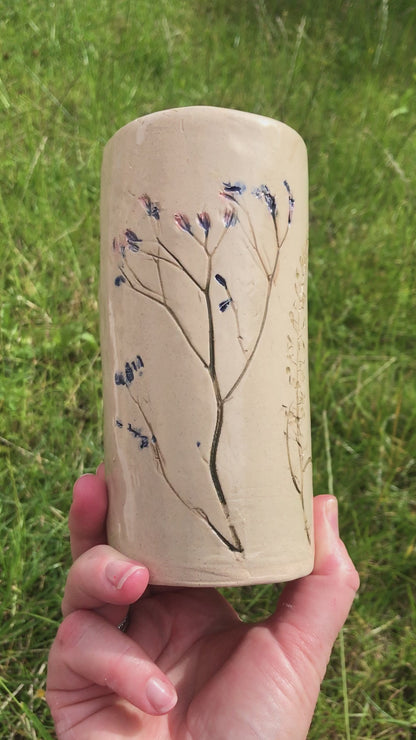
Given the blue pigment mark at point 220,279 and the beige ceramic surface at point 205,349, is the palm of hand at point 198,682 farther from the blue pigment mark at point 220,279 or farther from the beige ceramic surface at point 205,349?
the blue pigment mark at point 220,279

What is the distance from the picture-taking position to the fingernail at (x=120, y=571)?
37.1 inches

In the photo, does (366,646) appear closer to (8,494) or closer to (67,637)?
(67,637)

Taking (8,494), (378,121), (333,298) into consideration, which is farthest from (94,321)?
(378,121)

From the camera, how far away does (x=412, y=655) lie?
1.53m

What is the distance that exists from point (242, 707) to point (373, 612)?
0.68 metres

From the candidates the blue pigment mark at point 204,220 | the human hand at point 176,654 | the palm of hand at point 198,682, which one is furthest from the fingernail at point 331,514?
the blue pigment mark at point 204,220

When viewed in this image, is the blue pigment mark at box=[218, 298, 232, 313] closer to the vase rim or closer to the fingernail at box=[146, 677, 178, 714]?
the vase rim

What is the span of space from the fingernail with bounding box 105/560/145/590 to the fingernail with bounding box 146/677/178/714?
0.15m

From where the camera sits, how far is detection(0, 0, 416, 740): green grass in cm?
150

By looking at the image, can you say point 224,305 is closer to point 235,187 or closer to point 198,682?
point 235,187

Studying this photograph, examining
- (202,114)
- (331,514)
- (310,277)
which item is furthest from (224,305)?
(310,277)

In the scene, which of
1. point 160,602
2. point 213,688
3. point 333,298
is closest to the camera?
point 213,688

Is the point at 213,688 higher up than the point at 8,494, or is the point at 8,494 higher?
the point at 8,494

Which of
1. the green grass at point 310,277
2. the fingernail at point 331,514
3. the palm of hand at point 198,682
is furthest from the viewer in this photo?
the green grass at point 310,277
